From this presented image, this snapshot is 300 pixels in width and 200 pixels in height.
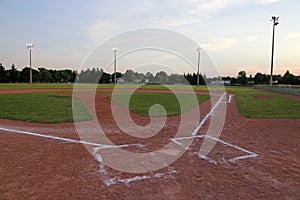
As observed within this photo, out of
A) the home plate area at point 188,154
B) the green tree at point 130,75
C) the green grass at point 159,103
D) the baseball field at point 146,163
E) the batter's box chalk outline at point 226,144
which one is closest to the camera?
the baseball field at point 146,163

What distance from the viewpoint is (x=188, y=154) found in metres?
5.20

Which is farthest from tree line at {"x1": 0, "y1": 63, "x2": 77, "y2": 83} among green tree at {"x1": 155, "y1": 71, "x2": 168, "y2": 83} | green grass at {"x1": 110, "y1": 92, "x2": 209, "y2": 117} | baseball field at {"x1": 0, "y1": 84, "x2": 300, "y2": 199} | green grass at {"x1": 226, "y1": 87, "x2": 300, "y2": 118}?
baseball field at {"x1": 0, "y1": 84, "x2": 300, "y2": 199}

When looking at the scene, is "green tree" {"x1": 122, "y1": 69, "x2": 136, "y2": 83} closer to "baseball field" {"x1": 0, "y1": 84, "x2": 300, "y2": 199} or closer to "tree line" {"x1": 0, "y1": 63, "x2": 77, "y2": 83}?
"baseball field" {"x1": 0, "y1": 84, "x2": 300, "y2": 199}

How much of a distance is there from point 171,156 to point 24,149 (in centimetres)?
299

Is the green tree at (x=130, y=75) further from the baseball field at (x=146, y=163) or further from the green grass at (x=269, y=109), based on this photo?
the baseball field at (x=146, y=163)

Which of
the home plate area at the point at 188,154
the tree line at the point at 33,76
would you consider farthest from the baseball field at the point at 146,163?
the tree line at the point at 33,76

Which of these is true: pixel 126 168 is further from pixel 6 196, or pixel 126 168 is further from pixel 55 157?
pixel 6 196

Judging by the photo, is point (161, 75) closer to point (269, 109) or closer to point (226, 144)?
point (269, 109)

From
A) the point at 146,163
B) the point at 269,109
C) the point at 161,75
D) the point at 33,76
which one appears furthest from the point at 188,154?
the point at 33,76

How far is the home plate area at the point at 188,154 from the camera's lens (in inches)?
152

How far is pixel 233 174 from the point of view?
411 cm

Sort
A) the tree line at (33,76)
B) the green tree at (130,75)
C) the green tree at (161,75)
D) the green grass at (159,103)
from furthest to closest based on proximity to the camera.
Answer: the tree line at (33,76) < the green tree at (130,75) < the green tree at (161,75) < the green grass at (159,103)

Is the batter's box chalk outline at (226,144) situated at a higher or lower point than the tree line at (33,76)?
lower

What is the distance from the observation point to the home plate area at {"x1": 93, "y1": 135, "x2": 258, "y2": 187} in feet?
12.7
